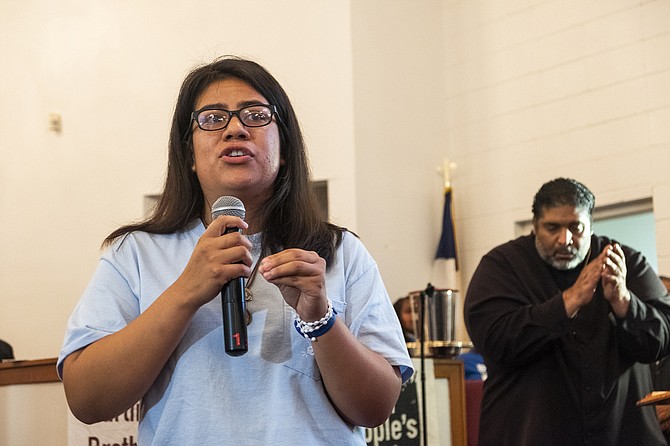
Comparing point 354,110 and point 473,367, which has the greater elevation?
point 354,110

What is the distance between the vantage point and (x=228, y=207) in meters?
1.73

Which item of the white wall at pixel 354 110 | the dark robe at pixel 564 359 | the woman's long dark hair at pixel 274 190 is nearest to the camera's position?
the woman's long dark hair at pixel 274 190

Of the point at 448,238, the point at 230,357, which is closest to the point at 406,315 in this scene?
the point at 448,238

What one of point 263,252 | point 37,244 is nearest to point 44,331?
point 37,244

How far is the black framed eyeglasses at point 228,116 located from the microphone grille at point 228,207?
15cm

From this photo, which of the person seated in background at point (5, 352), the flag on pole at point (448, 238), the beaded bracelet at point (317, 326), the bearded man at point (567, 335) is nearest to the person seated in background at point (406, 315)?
the flag on pole at point (448, 238)

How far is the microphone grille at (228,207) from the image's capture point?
5.66 ft

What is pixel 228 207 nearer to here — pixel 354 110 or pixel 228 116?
pixel 228 116

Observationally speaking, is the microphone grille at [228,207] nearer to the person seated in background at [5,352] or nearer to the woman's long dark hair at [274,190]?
the woman's long dark hair at [274,190]

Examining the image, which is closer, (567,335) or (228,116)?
(228,116)

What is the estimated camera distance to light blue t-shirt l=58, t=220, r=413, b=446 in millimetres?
1633

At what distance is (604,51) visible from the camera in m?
8.07

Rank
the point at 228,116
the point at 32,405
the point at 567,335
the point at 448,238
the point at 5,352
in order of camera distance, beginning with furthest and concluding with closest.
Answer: the point at 448,238
the point at 5,352
the point at 32,405
the point at 567,335
the point at 228,116

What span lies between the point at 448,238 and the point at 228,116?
282 inches
